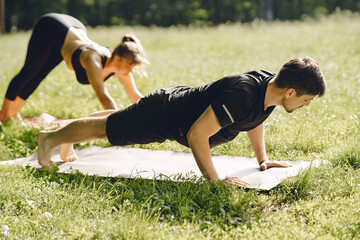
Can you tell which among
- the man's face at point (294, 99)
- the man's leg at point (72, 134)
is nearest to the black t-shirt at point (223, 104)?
the man's face at point (294, 99)

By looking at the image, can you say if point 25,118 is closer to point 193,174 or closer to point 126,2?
point 193,174

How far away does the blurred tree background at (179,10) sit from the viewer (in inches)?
1470

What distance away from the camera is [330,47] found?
10984mm

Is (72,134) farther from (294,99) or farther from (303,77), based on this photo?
(303,77)

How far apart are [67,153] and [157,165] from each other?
3.17 ft

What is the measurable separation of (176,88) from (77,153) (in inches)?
61.6

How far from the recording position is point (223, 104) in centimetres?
306

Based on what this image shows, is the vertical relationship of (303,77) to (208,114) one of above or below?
above

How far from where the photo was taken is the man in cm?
308

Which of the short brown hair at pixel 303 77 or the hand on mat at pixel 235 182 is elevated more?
the short brown hair at pixel 303 77

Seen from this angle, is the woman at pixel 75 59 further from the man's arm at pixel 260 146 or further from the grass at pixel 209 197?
the man's arm at pixel 260 146

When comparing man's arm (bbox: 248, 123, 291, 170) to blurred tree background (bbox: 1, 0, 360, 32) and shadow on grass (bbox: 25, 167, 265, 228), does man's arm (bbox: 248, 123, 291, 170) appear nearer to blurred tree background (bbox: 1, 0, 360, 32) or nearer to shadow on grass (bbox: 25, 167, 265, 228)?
shadow on grass (bbox: 25, 167, 265, 228)

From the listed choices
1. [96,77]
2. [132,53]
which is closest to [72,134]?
[96,77]

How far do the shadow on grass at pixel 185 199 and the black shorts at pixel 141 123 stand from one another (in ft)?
1.22
